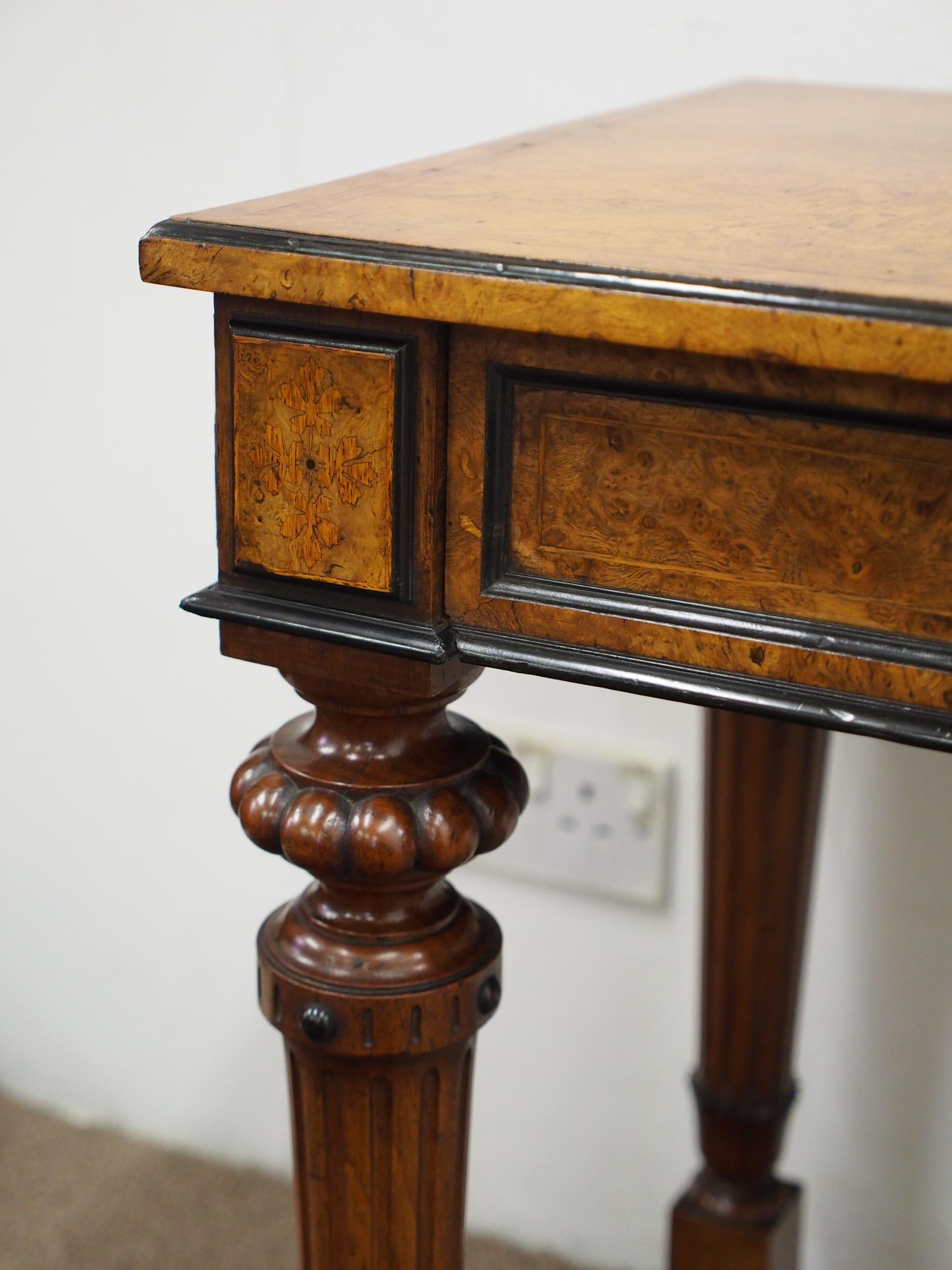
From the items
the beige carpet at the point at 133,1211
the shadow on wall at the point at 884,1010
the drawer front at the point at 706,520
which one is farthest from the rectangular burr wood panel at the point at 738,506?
the beige carpet at the point at 133,1211

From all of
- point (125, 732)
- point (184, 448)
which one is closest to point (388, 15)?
point (184, 448)

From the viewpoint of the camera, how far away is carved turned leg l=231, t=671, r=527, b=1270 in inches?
16.1

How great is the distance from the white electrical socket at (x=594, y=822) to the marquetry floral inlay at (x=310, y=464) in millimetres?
548

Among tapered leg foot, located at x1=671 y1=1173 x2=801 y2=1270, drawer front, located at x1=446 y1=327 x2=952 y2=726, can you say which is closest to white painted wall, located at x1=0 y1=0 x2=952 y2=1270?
tapered leg foot, located at x1=671 y1=1173 x2=801 y2=1270

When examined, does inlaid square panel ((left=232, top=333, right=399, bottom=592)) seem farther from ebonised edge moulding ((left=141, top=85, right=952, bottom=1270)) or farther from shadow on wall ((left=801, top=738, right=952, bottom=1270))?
shadow on wall ((left=801, top=738, right=952, bottom=1270))

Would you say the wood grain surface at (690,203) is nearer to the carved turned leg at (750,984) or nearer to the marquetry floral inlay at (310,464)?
the marquetry floral inlay at (310,464)

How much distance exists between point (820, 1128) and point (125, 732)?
22.0 inches

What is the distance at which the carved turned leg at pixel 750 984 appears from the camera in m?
0.75

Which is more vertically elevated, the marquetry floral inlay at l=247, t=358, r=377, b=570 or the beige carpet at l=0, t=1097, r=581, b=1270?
the marquetry floral inlay at l=247, t=358, r=377, b=570

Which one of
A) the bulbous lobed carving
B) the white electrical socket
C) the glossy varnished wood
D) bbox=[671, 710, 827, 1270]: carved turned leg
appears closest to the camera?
the glossy varnished wood

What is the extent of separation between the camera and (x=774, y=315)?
0.96ft

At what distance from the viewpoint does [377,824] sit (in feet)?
1.32

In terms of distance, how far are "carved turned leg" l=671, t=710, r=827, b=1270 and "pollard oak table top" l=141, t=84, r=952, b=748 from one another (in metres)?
0.39

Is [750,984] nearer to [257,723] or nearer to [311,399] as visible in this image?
[257,723]
